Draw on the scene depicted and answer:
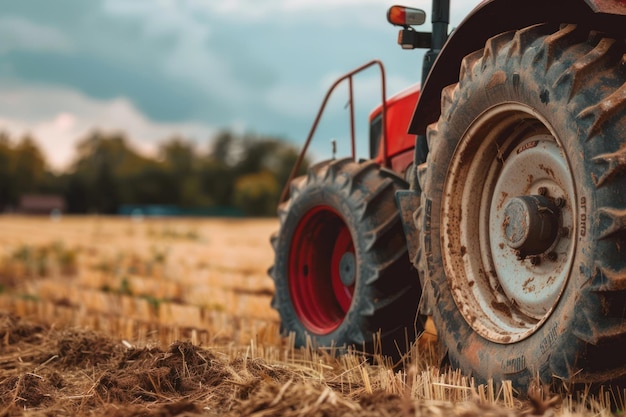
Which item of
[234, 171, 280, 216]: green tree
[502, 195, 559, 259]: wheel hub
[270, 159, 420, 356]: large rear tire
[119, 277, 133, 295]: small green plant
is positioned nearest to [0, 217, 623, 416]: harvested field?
[270, 159, 420, 356]: large rear tire

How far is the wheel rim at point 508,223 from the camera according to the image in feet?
9.33

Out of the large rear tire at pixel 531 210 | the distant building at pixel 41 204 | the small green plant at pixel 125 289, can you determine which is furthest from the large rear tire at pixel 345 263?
the distant building at pixel 41 204

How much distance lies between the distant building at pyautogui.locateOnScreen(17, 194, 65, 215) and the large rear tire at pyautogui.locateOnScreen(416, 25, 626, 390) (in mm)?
65491

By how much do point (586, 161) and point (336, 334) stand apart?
2094 millimetres

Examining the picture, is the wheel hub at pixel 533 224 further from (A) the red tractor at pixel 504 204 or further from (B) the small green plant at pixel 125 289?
(B) the small green plant at pixel 125 289

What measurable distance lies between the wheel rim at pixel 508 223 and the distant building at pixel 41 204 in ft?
215

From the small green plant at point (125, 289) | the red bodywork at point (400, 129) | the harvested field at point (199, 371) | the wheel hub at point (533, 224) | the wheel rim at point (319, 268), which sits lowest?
the small green plant at point (125, 289)

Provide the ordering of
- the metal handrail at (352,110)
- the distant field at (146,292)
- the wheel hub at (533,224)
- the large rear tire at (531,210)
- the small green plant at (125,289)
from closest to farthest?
the large rear tire at (531,210) → the wheel hub at (533,224) → the metal handrail at (352,110) → the distant field at (146,292) → the small green plant at (125,289)

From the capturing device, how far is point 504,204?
318cm

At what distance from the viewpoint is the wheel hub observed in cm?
283

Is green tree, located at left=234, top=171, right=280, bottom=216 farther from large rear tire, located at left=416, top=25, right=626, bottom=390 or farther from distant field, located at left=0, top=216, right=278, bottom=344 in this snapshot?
large rear tire, located at left=416, top=25, right=626, bottom=390

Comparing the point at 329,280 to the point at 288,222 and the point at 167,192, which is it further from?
the point at 167,192

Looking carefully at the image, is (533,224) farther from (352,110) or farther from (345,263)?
(352,110)

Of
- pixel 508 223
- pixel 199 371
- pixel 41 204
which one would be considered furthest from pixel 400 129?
pixel 41 204
